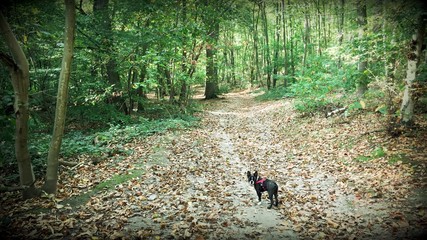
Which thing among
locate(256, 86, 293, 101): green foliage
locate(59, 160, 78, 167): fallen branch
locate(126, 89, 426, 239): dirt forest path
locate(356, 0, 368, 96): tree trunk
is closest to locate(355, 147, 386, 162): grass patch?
locate(126, 89, 426, 239): dirt forest path

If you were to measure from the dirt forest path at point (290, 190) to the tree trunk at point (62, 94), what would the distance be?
2.20 meters

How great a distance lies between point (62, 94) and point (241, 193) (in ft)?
15.6

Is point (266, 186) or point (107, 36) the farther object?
point (107, 36)

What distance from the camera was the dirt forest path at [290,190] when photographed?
14.6ft

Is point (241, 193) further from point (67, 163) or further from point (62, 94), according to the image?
point (67, 163)

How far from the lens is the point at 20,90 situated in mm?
4660

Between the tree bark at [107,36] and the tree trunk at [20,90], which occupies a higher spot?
the tree bark at [107,36]

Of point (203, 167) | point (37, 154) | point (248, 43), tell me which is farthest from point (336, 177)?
point (248, 43)

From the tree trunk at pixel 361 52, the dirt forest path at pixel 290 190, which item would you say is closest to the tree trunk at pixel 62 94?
the dirt forest path at pixel 290 190

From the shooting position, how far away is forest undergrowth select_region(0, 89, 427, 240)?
173 inches

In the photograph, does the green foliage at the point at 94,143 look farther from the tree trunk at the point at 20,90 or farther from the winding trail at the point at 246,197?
the winding trail at the point at 246,197

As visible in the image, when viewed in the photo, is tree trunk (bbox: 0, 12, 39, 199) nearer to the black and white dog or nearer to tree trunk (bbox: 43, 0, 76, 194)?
tree trunk (bbox: 43, 0, 76, 194)

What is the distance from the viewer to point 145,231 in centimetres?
439

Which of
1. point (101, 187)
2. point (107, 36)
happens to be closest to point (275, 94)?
point (107, 36)
